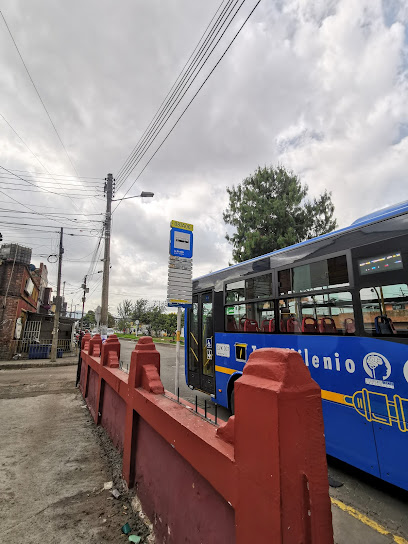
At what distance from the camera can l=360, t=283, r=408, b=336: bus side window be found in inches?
122

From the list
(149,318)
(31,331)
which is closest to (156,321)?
(149,318)

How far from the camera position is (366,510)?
295cm

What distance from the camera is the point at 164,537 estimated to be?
7.52ft

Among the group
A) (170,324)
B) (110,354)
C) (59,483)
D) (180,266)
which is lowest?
(59,483)

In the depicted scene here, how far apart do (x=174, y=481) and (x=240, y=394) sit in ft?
4.67

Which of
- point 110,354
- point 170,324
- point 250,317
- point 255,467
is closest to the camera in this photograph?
point 255,467

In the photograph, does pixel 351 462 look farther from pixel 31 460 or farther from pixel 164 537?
pixel 31 460

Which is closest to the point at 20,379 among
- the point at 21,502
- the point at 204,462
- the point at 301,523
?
the point at 21,502

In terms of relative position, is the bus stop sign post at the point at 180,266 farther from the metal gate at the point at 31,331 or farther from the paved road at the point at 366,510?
Answer: the metal gate at the point at 31,331

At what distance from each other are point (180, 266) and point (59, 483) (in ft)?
10.7

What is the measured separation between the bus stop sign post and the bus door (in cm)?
222

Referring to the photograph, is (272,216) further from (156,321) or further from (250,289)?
(156,321)

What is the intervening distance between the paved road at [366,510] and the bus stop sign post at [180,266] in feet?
9.62

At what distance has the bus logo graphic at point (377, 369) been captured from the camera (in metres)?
3.10
